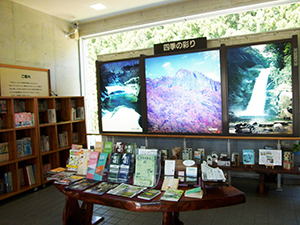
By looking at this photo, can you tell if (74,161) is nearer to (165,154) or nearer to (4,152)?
(4,152)

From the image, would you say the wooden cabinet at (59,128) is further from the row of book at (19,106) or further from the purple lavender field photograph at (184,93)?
the purple lavender field photograph at (184,93)

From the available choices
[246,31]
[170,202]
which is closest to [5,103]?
[170,202]

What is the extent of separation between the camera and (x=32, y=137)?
481 cm

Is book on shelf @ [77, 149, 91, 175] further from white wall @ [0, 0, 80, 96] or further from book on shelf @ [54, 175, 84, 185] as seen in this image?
white wall @ [0, 0, 80, 96]

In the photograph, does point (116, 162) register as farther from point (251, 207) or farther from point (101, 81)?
point (101, 81)

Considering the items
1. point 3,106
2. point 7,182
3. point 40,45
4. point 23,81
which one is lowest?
point 7,182

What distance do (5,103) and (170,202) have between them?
3800mm

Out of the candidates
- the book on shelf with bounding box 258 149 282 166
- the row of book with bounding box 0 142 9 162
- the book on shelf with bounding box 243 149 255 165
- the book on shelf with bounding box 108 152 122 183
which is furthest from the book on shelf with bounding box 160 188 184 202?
the row of book with bounding box 0 142 9 162

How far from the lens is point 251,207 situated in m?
3.64

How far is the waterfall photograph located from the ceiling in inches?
90.8

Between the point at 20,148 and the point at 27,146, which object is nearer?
the point at 20,148

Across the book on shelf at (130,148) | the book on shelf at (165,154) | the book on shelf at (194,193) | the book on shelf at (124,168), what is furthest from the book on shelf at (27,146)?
the book on shelf at (194,193)

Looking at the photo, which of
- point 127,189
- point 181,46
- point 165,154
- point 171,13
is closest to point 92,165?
point 127,189

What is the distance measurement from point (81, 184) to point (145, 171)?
757mm
